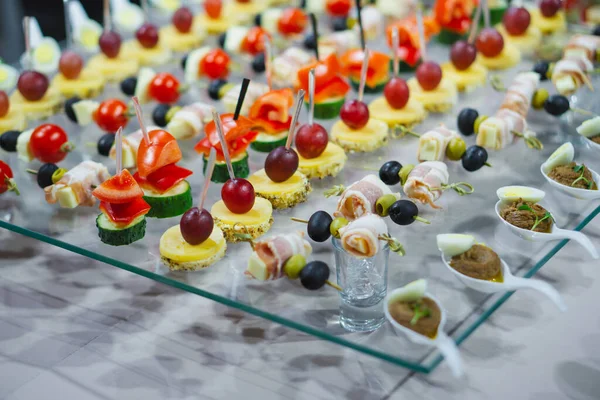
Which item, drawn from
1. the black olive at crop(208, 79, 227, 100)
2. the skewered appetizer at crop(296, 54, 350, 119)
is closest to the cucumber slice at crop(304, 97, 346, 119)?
the skewered appetizer at crop(296, 54, 350, 119)

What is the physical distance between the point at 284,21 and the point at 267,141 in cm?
123

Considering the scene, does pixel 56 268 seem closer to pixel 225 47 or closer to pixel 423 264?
pixel 423 264

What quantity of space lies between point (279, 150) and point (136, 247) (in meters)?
0.56

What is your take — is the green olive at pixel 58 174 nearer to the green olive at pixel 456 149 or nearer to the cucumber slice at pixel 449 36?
the green olive at pixel 456 149

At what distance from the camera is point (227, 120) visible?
2.91 m

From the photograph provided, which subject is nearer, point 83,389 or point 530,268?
point 83,389

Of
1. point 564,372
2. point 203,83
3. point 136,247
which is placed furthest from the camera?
point 203,83

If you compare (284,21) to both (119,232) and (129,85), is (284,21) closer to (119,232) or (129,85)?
(129,85)

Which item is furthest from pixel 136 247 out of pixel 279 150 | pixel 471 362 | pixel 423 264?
pixel 471 362

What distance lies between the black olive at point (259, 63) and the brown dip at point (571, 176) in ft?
5.02

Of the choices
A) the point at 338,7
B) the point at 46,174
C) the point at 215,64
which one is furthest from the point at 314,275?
the point at 338,7

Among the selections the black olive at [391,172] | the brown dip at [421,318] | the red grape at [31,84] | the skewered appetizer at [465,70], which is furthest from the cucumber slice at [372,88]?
the brown dip at [421,318]

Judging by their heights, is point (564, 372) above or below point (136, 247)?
below

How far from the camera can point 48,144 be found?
3018 mm
